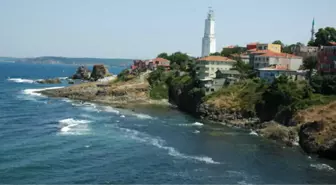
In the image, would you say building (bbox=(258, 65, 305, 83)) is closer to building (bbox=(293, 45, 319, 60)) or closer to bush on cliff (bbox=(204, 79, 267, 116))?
bush on cliff (bbox=(204, 79, 267, 116))

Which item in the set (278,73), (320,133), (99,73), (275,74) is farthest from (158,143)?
(99,73)

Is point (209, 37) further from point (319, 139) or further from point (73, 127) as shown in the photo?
point (319, 139)

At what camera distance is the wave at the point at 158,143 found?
44.5 metres

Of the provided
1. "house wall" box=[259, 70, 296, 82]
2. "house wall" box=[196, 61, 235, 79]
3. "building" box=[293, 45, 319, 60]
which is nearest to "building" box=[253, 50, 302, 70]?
"house wall" box=[259, 70, 296, 82]

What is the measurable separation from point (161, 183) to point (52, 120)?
3526 cm

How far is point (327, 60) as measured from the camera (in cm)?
7156

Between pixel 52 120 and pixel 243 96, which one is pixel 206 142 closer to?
pixel 243 96

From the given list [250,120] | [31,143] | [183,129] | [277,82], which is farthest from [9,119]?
[277,82]

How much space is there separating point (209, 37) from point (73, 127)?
83.3 meters

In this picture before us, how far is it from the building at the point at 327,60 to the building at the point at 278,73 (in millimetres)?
3697

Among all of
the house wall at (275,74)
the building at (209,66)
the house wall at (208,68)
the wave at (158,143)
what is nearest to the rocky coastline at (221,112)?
the house wall at (208,68)

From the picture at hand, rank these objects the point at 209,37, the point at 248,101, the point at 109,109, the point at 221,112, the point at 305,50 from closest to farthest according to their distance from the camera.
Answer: the point at 248,101 < the point at 221,112 < the point at 109,109 < the point at 305,50 < the point at 209,37

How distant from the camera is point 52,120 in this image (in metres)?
67.1

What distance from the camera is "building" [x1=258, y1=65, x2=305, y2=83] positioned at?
75.9m
